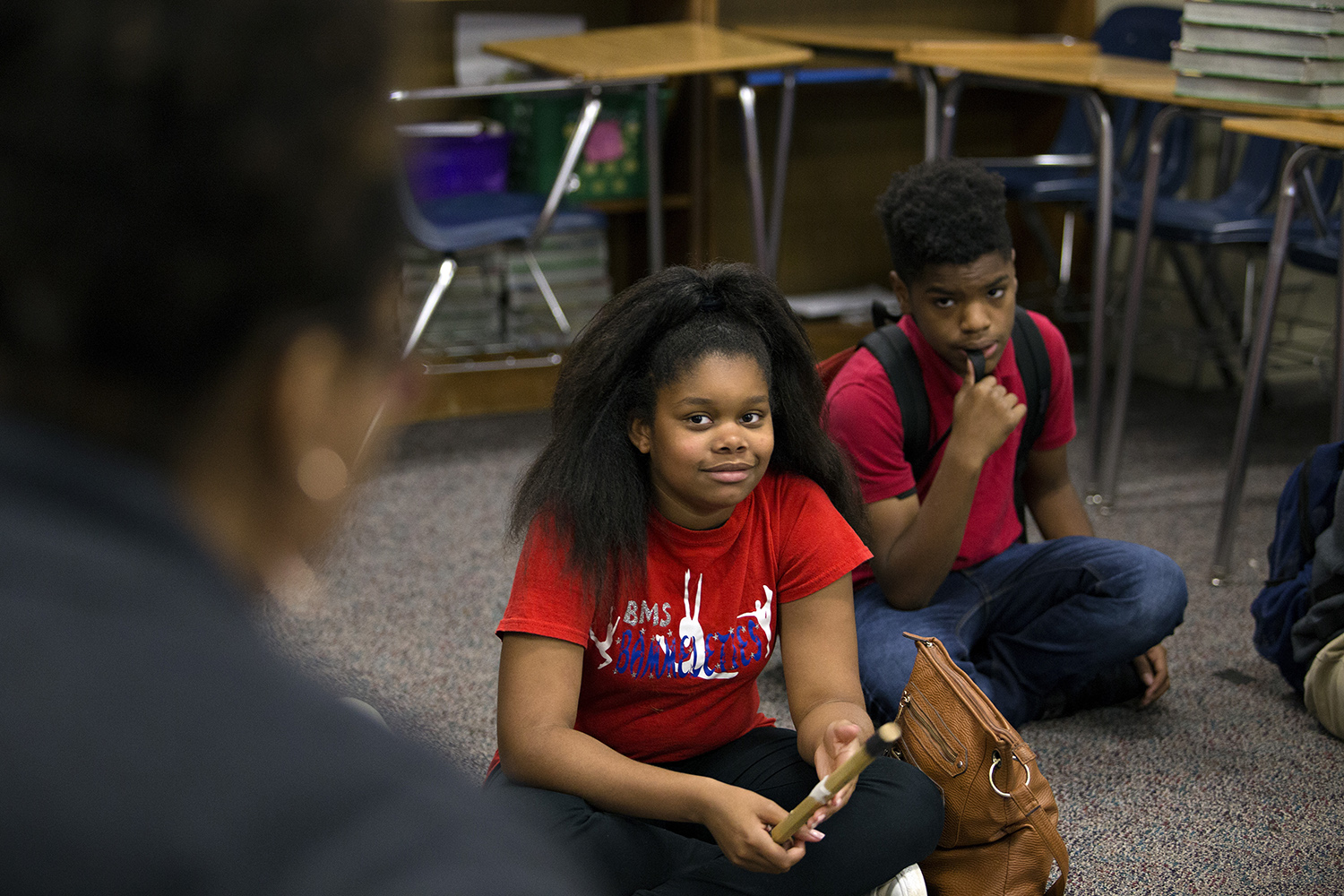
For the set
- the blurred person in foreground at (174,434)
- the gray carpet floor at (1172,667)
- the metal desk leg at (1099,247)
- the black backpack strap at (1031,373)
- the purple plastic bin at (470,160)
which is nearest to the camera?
the blurred person in foreground at (174,434)

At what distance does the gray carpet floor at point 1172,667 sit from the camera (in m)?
1.59

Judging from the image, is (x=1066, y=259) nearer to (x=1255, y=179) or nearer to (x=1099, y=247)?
(x=1255, y=179)

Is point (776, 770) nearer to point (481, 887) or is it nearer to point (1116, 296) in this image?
point (481, 887)

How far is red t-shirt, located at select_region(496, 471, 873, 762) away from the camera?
1350 millimetres

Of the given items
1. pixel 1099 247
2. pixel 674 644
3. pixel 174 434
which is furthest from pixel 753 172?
pixel 174 434

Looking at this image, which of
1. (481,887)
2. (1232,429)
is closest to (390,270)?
(481,887)

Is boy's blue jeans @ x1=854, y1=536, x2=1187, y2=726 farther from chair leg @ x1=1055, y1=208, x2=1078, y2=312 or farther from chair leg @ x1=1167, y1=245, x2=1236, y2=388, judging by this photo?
chair leg @ x1=1055, y1=208, x2=1078, y2=312

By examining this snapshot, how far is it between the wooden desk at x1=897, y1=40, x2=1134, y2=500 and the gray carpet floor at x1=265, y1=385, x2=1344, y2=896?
277mm

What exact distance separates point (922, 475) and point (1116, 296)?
228 cm

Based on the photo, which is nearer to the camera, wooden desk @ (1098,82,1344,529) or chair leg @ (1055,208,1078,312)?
wooden desk @ (1098,82,1344,529)

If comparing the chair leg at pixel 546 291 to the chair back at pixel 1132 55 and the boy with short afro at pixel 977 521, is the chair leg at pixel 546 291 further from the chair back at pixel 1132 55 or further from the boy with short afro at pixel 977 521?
the boy with short afro at pixel 977 521

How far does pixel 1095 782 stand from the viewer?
177 cm

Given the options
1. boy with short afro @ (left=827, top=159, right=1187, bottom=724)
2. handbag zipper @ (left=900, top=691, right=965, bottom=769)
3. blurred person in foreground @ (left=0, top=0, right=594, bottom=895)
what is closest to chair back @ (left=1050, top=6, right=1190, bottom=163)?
boy with short afro @ (left=827, top=159, right=1187, bottom=724)

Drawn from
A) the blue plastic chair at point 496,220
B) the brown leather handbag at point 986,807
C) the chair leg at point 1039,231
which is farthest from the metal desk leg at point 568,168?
the brown leather handbag at point 986,807
